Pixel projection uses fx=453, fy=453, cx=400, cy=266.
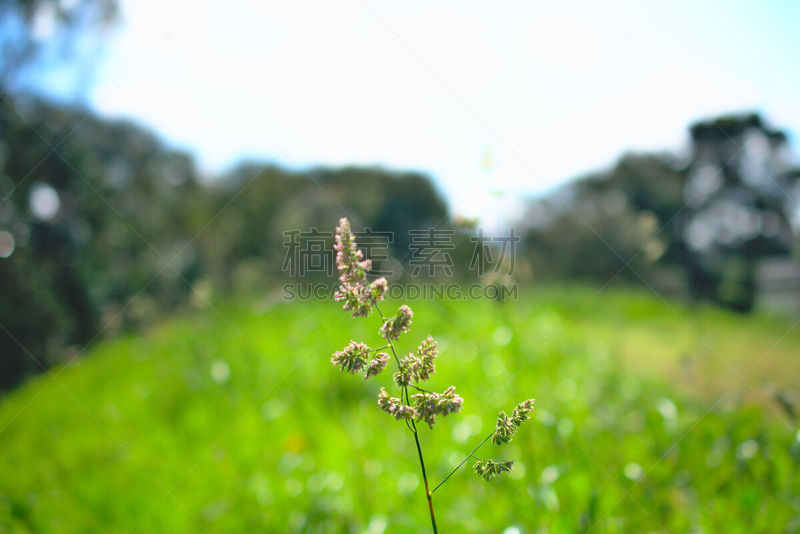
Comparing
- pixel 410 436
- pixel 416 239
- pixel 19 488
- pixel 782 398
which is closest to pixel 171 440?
pixel 19 488

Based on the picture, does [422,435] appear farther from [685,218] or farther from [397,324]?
→ [685,218]

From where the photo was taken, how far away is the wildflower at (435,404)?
21.1 inches

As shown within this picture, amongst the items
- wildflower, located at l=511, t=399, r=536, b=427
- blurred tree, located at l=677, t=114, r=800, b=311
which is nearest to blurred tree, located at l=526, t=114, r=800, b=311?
blurred tree, located at l=677, t=114, r=800, b=311

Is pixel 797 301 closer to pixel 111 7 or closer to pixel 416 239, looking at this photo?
pixel 416 239

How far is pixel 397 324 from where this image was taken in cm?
54

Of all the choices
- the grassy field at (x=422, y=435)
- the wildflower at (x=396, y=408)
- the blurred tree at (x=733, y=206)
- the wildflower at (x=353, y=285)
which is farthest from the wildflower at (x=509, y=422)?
the blurred tree at (x=733, y=206)

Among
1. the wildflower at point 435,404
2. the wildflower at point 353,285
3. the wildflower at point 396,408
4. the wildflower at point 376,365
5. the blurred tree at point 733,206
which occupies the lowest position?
the blurred tree at point 733,206

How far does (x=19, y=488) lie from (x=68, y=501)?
46 cm

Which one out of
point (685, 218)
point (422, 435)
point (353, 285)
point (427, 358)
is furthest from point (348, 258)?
point (685, 218)

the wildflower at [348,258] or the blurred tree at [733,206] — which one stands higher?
the wildflower at [348,258]

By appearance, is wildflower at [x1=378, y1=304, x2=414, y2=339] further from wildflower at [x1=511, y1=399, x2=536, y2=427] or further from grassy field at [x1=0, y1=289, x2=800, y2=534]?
grassy field at [x1=0, y1=289, x2=800, y2=534]

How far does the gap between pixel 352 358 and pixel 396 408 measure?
78 millimetres

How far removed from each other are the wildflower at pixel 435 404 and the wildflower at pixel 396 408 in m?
0.01

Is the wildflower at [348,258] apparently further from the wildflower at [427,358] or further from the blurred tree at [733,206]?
the blurred tree at [733,206]
